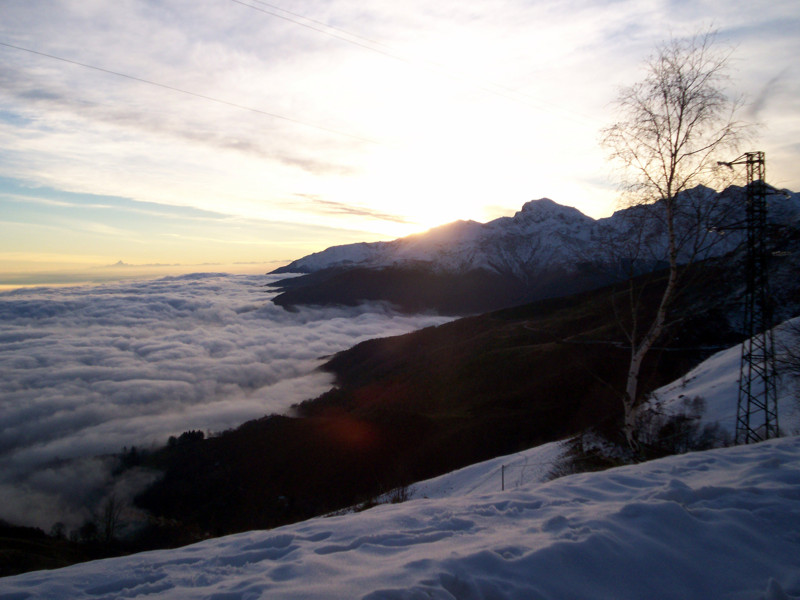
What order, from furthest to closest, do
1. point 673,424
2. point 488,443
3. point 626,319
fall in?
point 626,319 → point 488,443 → point 673,424

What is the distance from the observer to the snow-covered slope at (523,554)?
13.9ft

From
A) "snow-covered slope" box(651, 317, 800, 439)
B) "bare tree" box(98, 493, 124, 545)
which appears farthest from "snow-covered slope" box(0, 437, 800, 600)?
"bare tree" box(98, 493, 124, 545)

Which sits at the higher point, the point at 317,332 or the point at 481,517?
the point at 481,517

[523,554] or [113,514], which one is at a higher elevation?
[523,554]

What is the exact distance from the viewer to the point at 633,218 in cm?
1173

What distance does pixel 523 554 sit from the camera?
4.68m

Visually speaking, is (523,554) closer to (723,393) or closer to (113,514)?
(723,393)

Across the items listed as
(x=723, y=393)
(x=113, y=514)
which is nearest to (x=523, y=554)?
(x=723, y=393)

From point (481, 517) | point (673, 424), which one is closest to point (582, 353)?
point (673, 424)

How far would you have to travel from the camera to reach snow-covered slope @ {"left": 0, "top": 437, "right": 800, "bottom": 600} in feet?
13.9

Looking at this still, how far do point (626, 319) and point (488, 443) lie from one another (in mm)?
30054

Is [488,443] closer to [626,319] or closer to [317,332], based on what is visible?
[626,319]

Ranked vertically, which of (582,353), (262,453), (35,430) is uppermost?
(582,353)

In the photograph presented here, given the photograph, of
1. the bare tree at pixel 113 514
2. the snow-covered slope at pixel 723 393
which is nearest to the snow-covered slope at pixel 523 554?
the snow-covered slope at pixel 723 393
